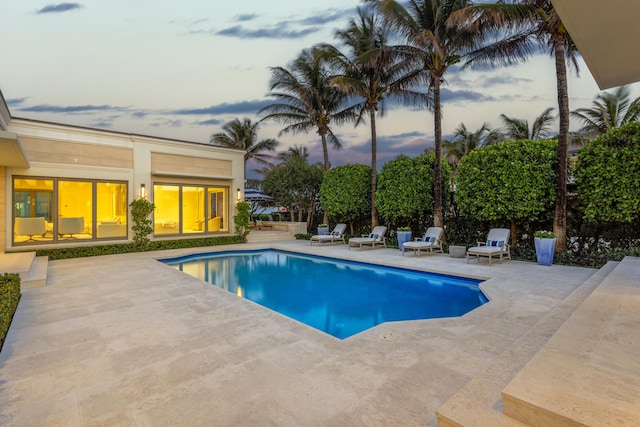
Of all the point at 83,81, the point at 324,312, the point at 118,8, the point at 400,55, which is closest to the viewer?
the point at 324,312

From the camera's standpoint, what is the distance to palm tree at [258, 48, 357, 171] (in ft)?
56.2

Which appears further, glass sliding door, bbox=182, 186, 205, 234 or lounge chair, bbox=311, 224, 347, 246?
glass sliding door, bbox=182, 186, 205, 234

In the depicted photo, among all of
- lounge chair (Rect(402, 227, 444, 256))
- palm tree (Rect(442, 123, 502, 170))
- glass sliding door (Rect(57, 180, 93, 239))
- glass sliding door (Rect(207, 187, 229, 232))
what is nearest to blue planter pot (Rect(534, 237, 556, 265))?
lounge chair (Rect(402, 227, 444, 256))

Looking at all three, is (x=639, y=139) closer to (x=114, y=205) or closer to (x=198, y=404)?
(x=198, y=404)

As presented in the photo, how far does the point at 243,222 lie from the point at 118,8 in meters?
10.9

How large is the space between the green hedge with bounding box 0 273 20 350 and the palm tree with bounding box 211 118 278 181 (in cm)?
2349

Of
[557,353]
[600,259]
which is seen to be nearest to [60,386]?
[557,353]

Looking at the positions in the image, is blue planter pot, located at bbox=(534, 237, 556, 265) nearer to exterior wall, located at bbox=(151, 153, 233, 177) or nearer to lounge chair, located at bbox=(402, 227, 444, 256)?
lounge chair, located at bbox=(402, 227, 444, 256)

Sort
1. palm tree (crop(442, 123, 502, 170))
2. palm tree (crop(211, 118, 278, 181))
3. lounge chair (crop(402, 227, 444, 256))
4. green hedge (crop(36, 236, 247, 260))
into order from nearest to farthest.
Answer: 1. lounge chair (crop(402, 227, 444, 256))
2. green hedge (crop(36, 236, 247, 260))
3. palm tree (crop(442, 123, 502, 170))
4. palm tree (crop(211, 118, 278, 181))

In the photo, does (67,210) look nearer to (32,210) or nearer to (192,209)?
(32,210)

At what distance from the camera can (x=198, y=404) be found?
280cm

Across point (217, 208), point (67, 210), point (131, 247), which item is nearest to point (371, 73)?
point (217, 208)

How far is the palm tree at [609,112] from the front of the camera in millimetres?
16219

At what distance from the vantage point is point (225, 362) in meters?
3.56
